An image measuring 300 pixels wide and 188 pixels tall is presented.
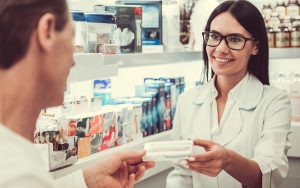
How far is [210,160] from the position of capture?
2.04 m

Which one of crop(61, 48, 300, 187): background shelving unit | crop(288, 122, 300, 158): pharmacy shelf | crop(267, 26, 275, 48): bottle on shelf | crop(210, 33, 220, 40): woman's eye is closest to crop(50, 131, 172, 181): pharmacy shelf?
crop(61, 48, 300, 187): background shelving unit

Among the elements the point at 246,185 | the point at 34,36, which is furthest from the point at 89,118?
the point at 34,36

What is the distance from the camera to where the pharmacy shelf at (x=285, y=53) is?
3.64 meters

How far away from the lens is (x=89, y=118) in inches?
98.6

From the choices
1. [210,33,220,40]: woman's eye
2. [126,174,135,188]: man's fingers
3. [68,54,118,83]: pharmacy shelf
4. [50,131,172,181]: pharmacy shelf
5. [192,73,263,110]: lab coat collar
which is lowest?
[50,131,172,181]: pharmacy shelf

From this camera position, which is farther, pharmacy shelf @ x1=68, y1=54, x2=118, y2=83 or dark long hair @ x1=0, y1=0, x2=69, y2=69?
pharmacy shelf @ x1=68, y1=54, x2=118, y2=83

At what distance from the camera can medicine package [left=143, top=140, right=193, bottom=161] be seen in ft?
6.56

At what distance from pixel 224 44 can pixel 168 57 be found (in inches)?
32.0

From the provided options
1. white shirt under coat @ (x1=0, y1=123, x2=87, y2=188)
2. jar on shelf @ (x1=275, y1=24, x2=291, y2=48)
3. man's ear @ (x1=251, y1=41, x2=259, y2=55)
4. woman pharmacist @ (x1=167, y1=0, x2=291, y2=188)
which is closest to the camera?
white shirt under coat @ (x1=0, y1=123, x2=87, y2=188)

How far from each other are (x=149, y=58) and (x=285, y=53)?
3.98 ft

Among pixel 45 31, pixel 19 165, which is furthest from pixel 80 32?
pixel 19 165

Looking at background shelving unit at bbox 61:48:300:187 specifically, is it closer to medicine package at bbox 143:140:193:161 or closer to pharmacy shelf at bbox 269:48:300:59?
pharmacy shelf at bbox 269:48:300:59

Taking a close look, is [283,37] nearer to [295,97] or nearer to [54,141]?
[295,97]

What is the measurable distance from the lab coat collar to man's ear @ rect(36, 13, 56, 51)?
1.56 m
